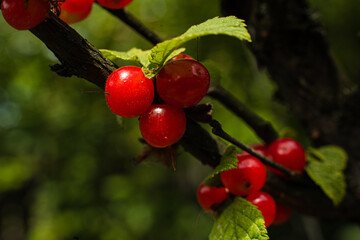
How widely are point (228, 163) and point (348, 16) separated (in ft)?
8.77

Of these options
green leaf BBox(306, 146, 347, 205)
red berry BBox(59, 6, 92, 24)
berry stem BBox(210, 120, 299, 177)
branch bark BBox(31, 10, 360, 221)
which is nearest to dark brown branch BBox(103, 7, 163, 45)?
red berry BBox(59, 6, 92, 24)

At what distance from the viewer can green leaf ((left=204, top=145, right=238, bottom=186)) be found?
63 centimetres

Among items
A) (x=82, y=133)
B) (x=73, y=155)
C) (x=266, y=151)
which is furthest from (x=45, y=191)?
(x=266, y=151)

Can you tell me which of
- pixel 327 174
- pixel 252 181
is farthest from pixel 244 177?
pixel 327 174

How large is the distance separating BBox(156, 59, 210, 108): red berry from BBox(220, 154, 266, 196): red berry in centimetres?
21

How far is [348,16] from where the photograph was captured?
2.73m

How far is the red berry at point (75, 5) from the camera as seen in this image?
0.67 metres

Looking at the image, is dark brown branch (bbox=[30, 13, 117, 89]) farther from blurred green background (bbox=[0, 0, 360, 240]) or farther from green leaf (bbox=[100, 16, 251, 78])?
blurred green background (bbox=[0, 0, 360, 240])

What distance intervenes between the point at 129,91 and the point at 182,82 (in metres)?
0.09

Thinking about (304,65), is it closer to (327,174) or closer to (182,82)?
(327,174)

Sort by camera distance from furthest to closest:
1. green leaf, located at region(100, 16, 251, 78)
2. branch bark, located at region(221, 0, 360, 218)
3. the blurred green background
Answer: the blurred green background < branch bark, located at region(221, 0, 360, 218) < green leaf, located at region(100, 16, 251, 78)

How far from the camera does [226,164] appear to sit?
2.13ft

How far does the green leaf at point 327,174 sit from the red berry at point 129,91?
2.01 feet

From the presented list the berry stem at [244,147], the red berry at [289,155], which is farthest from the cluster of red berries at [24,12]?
the red berry at [289,155]
